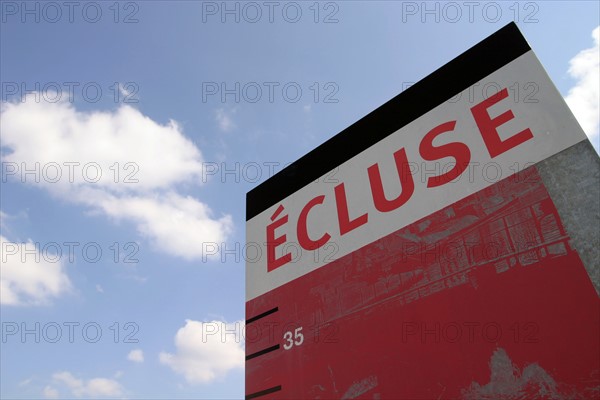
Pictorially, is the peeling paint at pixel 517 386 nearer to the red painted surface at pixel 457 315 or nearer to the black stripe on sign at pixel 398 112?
the red painted surface at pixel 457 315

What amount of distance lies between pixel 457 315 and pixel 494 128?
11.7 ft

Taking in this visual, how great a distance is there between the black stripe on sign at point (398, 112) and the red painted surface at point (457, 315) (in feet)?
8.33

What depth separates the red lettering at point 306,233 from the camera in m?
9.76

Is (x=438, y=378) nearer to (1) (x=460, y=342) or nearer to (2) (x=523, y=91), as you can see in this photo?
(1) (x=460, y=342)

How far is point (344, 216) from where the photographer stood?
31.2 ft

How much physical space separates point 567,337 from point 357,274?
3.90m

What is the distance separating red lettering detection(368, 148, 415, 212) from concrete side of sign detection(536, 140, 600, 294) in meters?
2.46

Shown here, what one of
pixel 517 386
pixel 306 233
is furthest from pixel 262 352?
pixel 517 386

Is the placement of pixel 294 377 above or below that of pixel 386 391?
above

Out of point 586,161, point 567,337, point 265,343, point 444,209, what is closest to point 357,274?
point 444,209

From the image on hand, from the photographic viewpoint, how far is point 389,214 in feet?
28.3

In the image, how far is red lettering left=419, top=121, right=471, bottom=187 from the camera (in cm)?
792

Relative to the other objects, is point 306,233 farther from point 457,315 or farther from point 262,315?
point 457,315

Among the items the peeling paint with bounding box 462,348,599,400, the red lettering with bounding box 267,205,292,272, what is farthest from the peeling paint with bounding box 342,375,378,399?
the red lettering with bounding box 267,205,292,272
